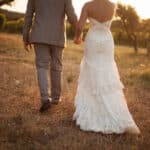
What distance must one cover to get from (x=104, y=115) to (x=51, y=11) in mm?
2238

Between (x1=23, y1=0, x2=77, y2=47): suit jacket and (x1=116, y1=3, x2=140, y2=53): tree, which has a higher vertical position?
(x1=23, y1=0, x2=77, y2=47): suit jacket

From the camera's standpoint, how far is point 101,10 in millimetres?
9383

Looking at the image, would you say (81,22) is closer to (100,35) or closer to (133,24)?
(100,35)

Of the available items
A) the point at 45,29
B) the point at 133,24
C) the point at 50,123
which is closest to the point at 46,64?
the point at 45,29

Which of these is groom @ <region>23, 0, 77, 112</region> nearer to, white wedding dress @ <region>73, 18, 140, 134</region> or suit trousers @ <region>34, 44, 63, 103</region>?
suit trousers @ <region>34, 44, 63, 103</region>

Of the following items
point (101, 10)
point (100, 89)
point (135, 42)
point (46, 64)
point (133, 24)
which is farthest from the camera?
point (133, 24)

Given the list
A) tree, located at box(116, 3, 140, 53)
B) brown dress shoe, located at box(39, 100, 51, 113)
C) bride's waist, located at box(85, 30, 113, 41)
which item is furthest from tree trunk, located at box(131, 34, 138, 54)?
bride's waist, located at box(85, 30, 113, 41)

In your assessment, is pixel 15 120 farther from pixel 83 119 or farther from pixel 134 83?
pixel 134 83

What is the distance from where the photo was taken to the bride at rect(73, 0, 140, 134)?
30.6 feet

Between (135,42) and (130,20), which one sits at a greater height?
(130,20)

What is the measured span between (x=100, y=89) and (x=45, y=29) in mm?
1670

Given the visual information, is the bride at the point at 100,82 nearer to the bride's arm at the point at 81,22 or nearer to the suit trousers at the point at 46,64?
the bride's arm at the point at 81,22

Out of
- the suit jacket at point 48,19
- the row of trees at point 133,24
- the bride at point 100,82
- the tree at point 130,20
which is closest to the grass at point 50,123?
the bride at point 100,82

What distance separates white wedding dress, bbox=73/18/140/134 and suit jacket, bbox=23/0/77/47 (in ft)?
3.23
